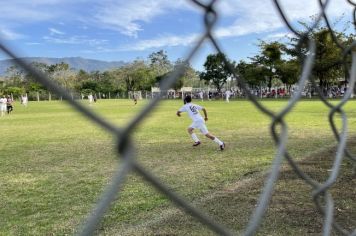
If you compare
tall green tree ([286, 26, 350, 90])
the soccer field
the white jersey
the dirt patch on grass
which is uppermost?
tall green tree ([286, 26, 350, 90])

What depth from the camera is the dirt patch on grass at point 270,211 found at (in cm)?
428

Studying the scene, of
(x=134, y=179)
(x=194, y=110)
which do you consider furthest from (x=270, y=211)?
(x=194, y=110)

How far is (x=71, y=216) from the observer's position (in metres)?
5.13

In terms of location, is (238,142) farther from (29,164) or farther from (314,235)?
(314,235)

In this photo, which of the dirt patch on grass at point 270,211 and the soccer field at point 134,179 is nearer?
the dirt patch on grass at point 270,211

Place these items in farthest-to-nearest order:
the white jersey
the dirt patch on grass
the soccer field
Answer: the white jersey
the soccer field
the dirt patch on grass

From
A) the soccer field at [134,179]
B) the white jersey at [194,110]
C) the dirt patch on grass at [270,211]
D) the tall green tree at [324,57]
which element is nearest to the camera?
the tall green tree at [324,57]

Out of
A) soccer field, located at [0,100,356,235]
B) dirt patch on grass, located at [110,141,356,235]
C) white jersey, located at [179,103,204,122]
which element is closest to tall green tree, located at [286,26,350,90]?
soccer field, located at [0,100,356,235]

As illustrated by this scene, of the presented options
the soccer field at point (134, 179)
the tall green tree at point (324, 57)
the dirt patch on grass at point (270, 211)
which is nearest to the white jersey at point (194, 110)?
the soccer field at point (134, 179)

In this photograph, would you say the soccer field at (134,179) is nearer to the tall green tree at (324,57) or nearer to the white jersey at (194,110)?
the tall green tree at (324,57)

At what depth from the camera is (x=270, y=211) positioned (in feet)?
15.5

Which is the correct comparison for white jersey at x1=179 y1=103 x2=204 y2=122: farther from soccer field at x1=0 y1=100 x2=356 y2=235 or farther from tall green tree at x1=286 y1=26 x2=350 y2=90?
tall green tree at x1=286 y1=26 x2=350 y2=90

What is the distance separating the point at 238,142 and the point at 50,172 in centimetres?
501

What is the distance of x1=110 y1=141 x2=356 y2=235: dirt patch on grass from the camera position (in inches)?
169
